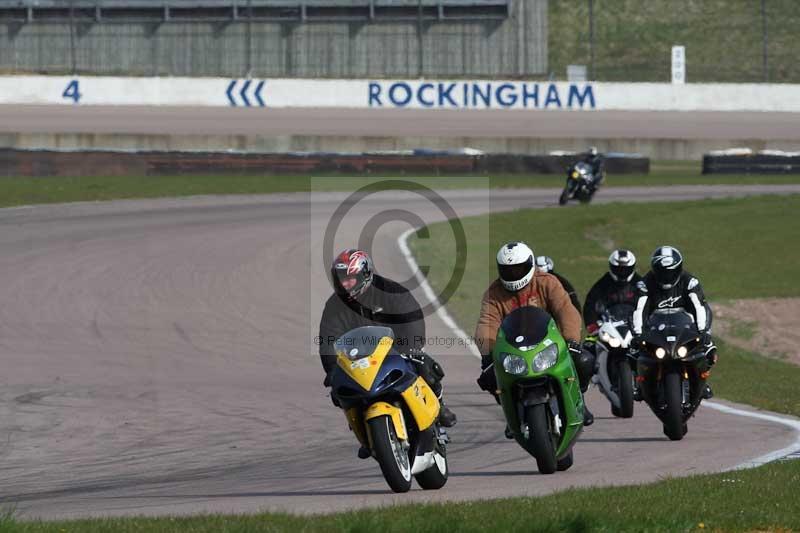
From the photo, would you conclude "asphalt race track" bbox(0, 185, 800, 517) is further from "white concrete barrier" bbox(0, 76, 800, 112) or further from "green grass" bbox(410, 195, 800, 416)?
"white concrete barrier" bbox(0, 76, 800, 112)

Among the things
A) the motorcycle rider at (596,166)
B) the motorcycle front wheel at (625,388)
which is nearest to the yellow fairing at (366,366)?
the motorcycle front wheel at (625,388)

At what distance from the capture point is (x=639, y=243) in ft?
92.4

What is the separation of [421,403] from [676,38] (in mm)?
54253

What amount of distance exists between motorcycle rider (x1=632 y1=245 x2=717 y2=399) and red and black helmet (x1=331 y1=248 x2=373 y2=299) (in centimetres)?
441

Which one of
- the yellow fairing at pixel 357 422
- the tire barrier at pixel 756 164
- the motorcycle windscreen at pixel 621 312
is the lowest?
the yellow fairing at pixel 357 422

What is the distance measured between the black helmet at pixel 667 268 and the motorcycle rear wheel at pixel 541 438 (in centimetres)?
361

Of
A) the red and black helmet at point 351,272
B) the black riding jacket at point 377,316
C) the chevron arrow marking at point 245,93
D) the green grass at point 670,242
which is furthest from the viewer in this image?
the chevron arrow marking at point 245,93

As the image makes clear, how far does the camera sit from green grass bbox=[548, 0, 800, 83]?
56344 mm

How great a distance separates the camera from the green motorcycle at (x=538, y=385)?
31.2 feet

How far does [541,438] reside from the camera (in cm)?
958

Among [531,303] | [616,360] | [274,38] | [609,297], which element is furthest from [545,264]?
[274,38]

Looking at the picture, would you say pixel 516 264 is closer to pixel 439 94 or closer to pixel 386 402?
pixel 386 402

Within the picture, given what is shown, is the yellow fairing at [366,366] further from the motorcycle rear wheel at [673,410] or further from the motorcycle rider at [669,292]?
the motorcycle rider at [669,292]

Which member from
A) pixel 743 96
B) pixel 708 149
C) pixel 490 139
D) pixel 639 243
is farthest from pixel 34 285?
pixel 743 96
